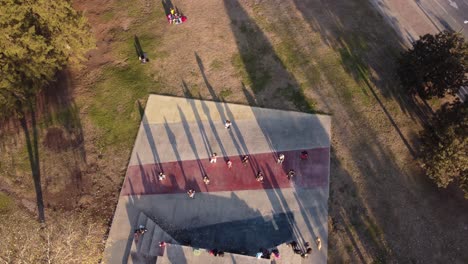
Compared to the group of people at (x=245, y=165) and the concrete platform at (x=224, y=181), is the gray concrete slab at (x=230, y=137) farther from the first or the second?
the group of people at (x=245, y=165)

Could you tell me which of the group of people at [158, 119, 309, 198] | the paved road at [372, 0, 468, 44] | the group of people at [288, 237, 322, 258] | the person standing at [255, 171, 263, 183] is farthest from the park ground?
the person standing at [255, 171, 263, 183]

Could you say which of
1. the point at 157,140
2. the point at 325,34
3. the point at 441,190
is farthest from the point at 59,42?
the point at 441,190

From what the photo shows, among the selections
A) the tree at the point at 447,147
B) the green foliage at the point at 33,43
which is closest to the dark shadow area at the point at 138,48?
the green foliage at the point at 33,43

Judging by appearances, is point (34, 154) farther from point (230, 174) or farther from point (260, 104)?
point (260, 104)

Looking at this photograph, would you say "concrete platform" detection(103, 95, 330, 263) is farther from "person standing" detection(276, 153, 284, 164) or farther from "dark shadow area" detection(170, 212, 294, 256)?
"person standing" detection(276, 153, 284, 164)

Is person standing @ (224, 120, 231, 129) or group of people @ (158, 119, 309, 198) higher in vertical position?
person standing @ (224, 120, 231, 129)

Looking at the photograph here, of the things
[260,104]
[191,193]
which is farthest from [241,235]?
[260,104]

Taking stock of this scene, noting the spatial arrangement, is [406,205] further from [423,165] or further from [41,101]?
[41,101]
